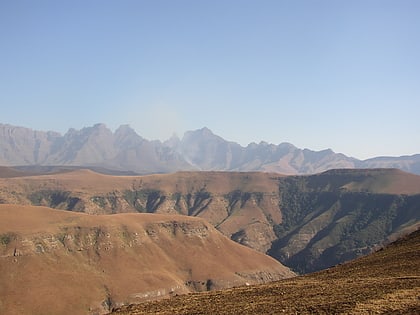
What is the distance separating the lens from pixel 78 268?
16450 cm

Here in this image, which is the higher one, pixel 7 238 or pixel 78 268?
pixel 7 238

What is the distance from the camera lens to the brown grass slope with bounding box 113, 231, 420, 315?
3133cm

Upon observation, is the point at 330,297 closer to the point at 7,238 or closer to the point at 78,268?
the point at 78,268

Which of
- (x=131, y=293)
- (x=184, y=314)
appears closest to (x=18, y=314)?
(x=131, y=293)

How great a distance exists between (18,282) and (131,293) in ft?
130

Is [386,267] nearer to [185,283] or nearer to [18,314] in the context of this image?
[18,314]

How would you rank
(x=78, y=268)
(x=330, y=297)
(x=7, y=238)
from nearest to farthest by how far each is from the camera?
(x=330, y=297)
(x=7, y=238)
(x=78, y=268)

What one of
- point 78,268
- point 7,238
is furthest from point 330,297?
point 7,238

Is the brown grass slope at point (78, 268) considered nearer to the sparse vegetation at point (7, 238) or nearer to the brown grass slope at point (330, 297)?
the sparse vegetation at point (7, 238)

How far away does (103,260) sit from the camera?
176m

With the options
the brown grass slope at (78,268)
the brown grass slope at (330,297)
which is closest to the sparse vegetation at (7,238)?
the brown grass slope at (78,268)

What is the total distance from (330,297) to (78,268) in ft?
476

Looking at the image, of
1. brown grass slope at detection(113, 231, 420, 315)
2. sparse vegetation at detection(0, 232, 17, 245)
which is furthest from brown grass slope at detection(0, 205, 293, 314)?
brown grass slope at detection(113, 231, 420, 315)

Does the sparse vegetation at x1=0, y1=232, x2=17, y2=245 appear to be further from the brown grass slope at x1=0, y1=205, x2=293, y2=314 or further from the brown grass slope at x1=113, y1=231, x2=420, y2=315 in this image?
the brown grass slope at x1=113, y1=231, x2=420, y2=315
